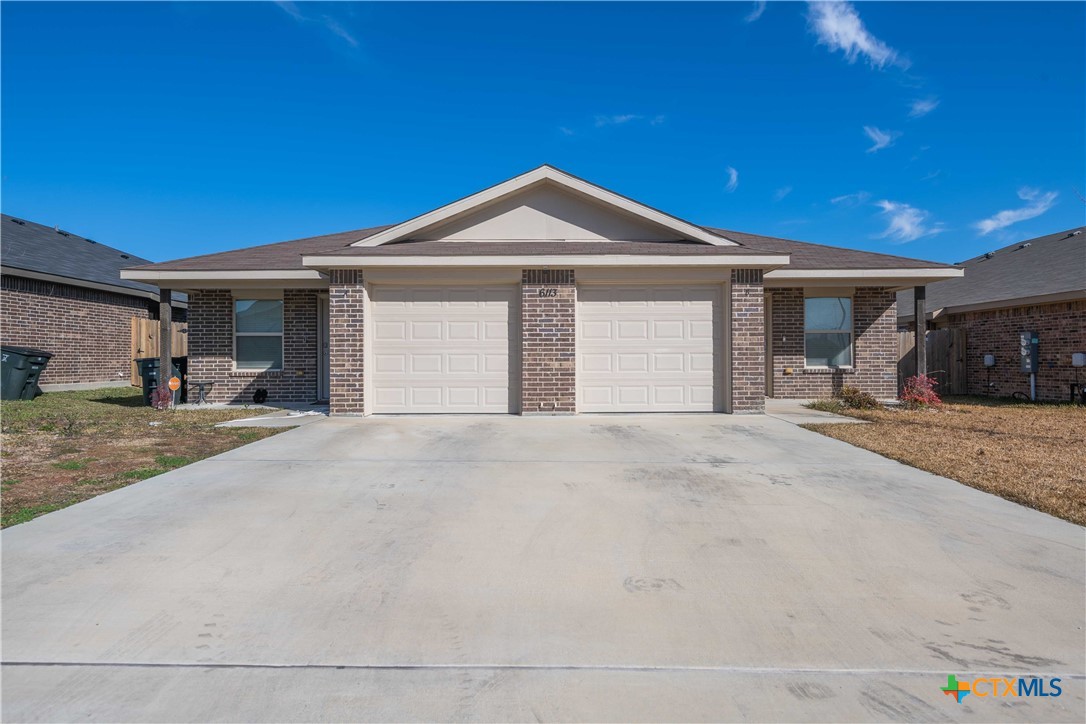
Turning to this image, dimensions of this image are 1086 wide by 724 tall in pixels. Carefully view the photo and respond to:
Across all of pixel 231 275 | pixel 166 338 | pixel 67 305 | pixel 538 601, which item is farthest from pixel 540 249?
pixel 67 305

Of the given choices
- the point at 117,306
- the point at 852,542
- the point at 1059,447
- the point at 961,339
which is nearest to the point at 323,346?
the point at 117,306

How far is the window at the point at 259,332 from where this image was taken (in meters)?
12.4

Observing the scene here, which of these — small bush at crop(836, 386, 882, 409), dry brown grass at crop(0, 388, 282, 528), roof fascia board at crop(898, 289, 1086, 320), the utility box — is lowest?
dry brown grass at crop(0, 388, 282, 528)

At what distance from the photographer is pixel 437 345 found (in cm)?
1034

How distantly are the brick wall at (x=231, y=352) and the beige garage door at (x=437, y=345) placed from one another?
2.93 meters

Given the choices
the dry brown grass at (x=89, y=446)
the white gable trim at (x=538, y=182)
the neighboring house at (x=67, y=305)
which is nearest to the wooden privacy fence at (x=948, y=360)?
the white gable trim at (x=538, y=182)

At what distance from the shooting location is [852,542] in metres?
4.00

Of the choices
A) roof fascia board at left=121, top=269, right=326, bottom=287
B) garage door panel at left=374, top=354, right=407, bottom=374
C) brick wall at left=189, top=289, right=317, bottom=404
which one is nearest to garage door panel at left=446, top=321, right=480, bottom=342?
garage door panel at left=374, top=354, right=407, bottom=374

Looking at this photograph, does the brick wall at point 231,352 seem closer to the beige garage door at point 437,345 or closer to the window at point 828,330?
the beige garage door at point 437,345

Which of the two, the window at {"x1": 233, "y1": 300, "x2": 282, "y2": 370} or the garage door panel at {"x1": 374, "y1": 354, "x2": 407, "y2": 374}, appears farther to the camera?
the window at {"x1": 233, "y1": 300, "x2": 282, "y2": 370}

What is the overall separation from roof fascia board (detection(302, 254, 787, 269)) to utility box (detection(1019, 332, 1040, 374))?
8046 mm

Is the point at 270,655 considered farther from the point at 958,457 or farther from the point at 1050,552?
the point at 958,457

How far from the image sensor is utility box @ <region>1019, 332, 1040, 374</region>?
42.7ft

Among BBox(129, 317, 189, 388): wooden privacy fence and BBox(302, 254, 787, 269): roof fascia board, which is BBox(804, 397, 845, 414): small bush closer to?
BBox(302, 254, 787, 269): roof fascia board
